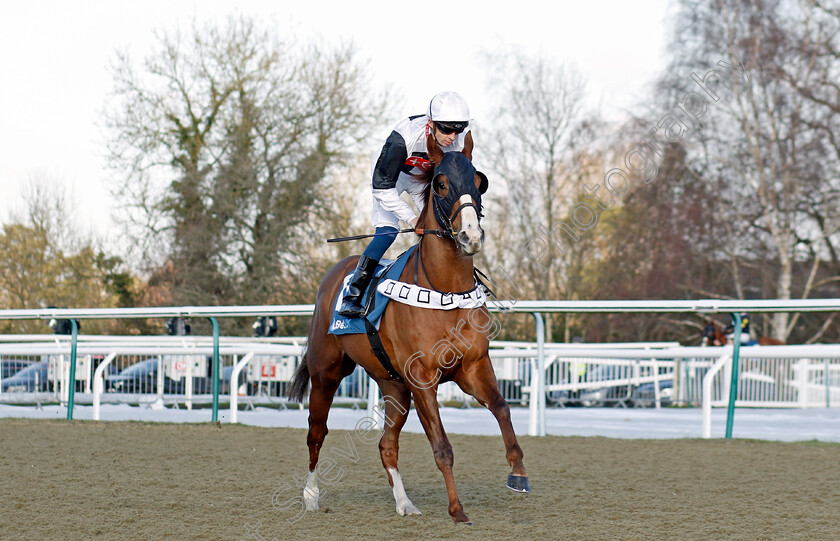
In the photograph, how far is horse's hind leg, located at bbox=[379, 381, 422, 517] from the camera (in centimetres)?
484

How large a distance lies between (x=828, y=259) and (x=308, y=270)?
51.1 feet

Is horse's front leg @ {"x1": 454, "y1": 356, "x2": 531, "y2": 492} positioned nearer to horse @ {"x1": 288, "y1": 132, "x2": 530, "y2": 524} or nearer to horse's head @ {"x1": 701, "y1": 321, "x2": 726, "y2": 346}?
horse @ {"x1": 288, "y1": 132, "x2": 530, "y2": 524}

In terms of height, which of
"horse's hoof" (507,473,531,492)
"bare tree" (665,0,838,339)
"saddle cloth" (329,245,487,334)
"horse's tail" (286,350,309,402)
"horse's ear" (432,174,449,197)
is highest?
"bare tree" (665,0,838,339)

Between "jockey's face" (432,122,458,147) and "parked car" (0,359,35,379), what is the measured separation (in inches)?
330

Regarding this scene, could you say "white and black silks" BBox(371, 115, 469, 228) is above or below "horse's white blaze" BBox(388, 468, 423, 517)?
above

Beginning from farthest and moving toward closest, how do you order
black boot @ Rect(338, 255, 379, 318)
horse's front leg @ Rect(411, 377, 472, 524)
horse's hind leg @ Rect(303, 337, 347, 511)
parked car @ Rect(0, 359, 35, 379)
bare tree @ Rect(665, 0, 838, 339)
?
bare tree @ Rect(665, 0, 838, 339)
parked car @ Rect(0, 359, 35, 379)
horse's hind leg @ Rect(303, 337, 347, 511)
black boot @ Rect(338, 255, 379, 318)
horse's front leg @ Rect(411, 377, 472, 524)

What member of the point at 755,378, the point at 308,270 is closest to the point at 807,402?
the point at 755,378

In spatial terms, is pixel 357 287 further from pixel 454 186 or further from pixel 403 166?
pixel 454 186

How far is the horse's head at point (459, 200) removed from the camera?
4.07 metres

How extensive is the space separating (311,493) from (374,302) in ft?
3.91

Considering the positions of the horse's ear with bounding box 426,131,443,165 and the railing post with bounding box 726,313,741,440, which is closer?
the horse's ear with bounding box 426,131,443,165

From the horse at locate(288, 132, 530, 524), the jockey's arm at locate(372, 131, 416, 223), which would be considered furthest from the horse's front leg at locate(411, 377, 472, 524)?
the jockey's arm at locate(372, 131, 416, 223)

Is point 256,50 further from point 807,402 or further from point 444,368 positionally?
point 444,368

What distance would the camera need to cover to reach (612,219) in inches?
1193
